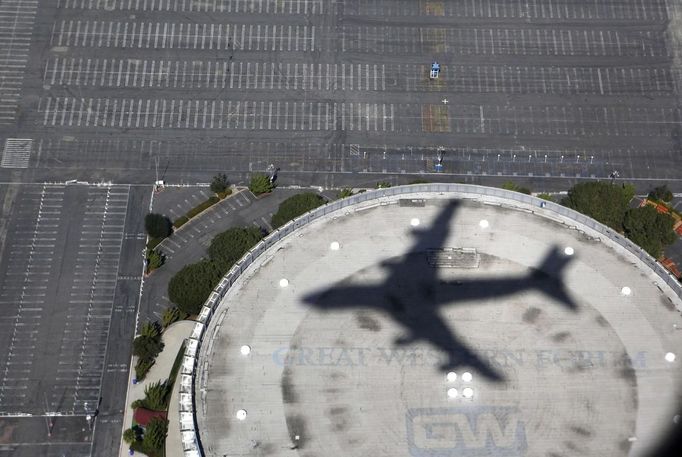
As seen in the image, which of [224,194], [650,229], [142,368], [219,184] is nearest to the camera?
[142,368]

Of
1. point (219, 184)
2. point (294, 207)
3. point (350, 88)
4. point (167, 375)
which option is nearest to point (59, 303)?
point (167, 375)

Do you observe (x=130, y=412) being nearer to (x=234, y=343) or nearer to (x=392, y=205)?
(x=234, y=343)

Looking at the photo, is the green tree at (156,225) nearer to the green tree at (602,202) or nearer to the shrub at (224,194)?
the shrub at (224,194)

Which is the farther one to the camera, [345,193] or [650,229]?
[345,193]

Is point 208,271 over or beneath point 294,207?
beneath

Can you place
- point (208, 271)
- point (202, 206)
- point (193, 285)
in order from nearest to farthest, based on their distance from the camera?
point (193, 285), point (208, 271), point (202, 206)

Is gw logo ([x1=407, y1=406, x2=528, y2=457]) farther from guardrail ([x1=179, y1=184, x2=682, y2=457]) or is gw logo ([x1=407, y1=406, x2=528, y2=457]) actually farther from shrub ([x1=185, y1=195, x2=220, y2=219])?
shrub ([x1=185, y1=195, x2=220, y2=219])

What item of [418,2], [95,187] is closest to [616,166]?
[418,2]

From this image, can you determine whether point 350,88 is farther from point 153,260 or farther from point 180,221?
point 153,260

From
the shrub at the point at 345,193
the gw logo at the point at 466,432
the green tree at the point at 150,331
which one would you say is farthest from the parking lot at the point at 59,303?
the gw logo at the point at 466,432

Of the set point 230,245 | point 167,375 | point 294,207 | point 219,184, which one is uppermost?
point 219,184
